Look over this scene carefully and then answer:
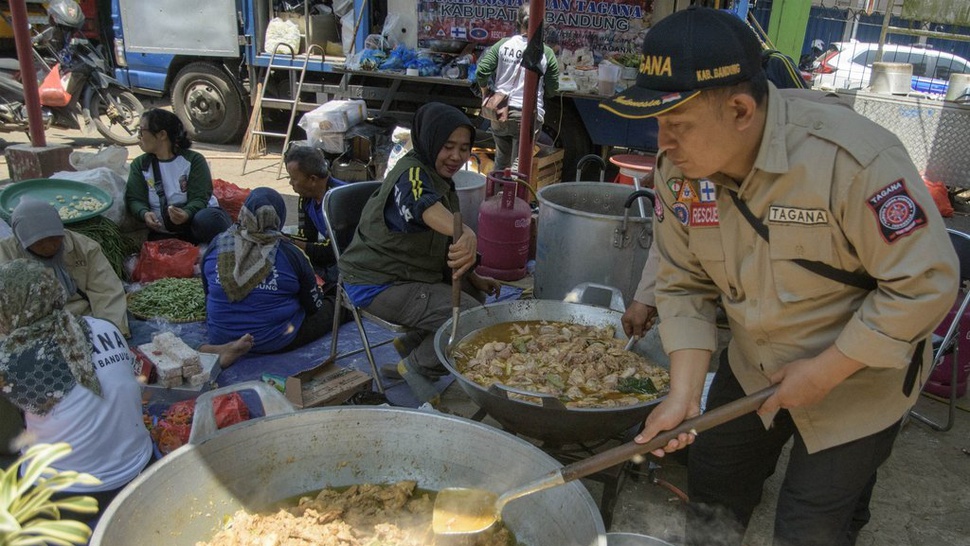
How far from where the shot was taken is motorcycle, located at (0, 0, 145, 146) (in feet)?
30.9

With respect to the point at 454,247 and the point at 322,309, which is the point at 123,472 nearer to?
the point at 454,247

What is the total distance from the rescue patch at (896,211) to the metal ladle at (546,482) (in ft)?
1.54

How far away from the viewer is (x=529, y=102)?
545 centimetres

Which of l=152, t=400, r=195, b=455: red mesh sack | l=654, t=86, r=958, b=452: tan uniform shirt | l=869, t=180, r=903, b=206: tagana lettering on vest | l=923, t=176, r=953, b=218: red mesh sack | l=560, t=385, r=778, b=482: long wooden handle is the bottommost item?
l=152, t=400, r=195, b=455: red mesh sack

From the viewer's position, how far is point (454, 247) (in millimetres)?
3010

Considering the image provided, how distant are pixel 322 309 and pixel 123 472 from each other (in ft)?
6.22

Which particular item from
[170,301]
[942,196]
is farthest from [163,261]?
[942,196]

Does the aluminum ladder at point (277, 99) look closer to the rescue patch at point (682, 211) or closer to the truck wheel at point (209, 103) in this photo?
the truck wheel at point (209, 103)

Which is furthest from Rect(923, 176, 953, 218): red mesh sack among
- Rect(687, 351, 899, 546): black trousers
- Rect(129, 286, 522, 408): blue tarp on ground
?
Rect(129, 286, 522, 408): blue tarp on ground

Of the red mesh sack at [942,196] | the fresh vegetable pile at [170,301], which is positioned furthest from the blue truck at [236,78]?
the fresh vegetable pile at [170,301]

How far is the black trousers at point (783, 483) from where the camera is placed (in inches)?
72.1

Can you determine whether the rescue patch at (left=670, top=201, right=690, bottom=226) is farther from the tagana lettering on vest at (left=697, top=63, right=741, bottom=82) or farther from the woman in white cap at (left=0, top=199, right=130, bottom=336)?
the woman in white cap at (left=0, top=199, right=130, bottom=336)

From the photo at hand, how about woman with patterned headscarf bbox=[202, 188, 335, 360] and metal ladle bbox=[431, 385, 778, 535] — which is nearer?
metal ladle bbox=[431, 385, 778, 535]

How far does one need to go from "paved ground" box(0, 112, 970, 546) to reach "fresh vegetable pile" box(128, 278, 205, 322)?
1.98 meters
